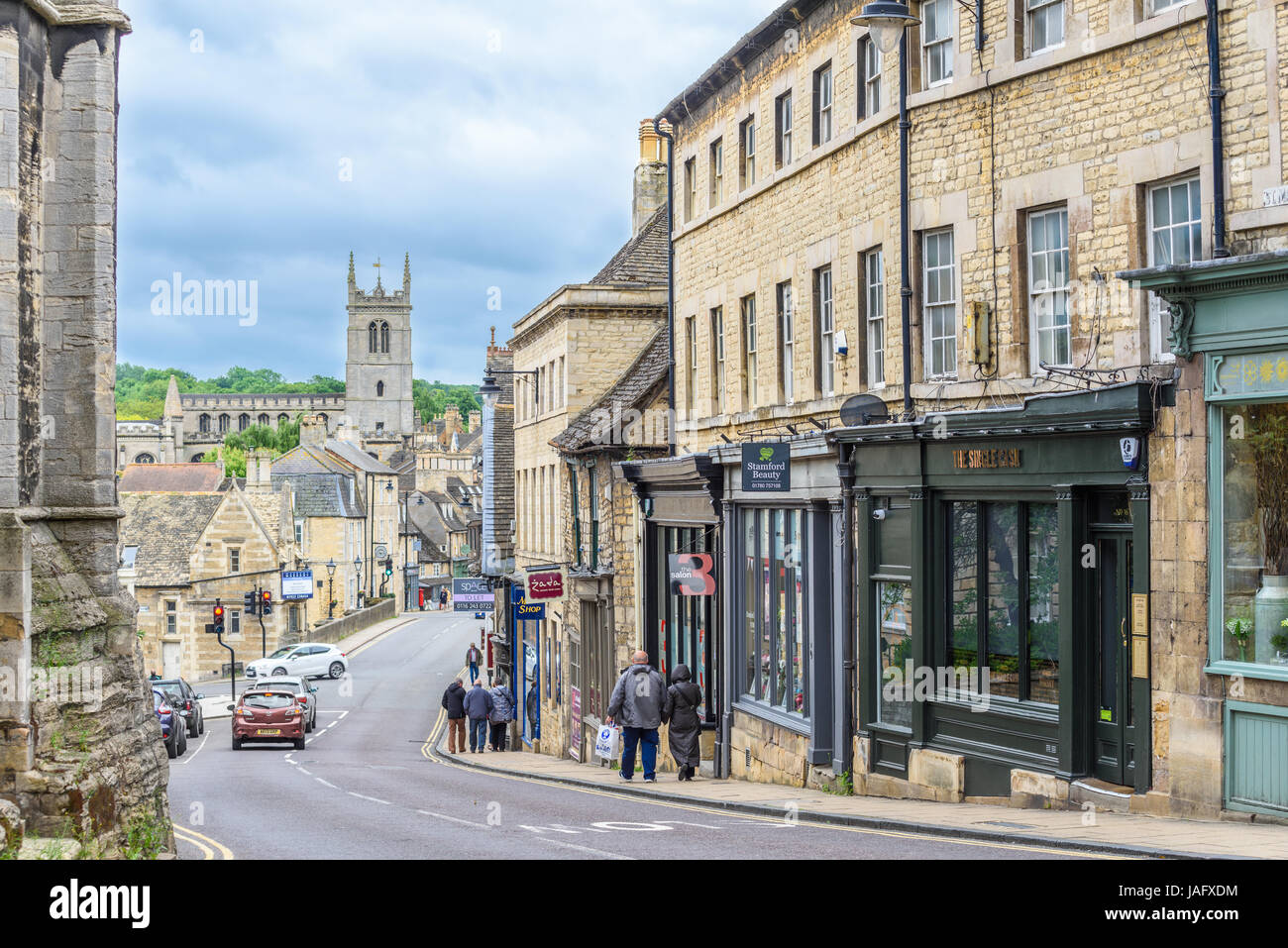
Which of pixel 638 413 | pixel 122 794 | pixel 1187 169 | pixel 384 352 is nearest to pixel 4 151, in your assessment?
pixel 122 794

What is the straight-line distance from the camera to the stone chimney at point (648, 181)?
3834 cm

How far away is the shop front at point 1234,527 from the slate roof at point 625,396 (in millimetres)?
15700

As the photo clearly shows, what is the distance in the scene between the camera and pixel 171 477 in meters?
99.2

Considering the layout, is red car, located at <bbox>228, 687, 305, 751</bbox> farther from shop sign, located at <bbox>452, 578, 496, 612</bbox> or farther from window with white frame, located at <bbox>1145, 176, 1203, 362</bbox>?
window with white frame, located at <bbox>1145, 176, 1203, 362</bbox>

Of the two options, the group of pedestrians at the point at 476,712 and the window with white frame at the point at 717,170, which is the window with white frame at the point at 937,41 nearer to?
the window with white frame at the point at 717,170

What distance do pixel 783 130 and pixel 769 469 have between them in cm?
525

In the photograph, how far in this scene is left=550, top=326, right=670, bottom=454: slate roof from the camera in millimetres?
28234

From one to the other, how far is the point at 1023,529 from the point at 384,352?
18315cm

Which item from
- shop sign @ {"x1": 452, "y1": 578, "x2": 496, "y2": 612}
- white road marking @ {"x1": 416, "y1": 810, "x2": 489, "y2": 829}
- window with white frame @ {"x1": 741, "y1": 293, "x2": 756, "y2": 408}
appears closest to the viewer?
white road marking @ {"x1": 416, "y1": 810, "x2": 489, "y2": 829}

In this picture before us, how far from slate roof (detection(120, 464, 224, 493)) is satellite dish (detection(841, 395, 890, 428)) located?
82.2 m

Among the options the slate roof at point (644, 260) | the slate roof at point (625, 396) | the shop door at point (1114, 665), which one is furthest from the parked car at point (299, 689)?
the shop door at point (1114, 665)

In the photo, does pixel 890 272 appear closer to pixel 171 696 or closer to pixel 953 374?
pixel 953 374

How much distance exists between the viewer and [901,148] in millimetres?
17359

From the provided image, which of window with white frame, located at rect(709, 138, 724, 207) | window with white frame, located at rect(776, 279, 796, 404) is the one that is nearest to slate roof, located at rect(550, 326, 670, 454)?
window with white frame, located at rect(709, 138, 724, 207)
